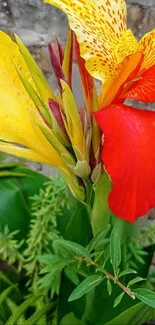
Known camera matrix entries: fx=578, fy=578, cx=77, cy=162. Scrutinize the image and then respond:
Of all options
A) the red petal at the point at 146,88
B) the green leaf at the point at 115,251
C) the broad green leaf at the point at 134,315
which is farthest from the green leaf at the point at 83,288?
the red petal at the point at 146,88

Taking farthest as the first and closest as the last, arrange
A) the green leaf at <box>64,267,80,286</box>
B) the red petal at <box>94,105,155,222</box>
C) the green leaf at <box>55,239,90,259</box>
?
the green leaf at <box>64,267,80,286</box>, the green leaf at <box>55,239,90,259</box>, the red petal at <box>94,105,155,222</box>

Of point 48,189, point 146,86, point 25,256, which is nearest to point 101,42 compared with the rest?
point 146,86

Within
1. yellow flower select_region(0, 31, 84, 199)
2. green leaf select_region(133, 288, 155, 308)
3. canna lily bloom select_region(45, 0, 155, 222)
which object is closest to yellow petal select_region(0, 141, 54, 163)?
yellow flower select_region(0, 31, 84, 199)

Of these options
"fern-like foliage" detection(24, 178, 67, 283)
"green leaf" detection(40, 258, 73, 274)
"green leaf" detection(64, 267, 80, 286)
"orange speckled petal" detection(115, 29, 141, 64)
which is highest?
"orange speckled petal" detection(115, 29, 141, 64)

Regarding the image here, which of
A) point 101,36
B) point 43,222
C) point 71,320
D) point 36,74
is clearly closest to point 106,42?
point 101,36

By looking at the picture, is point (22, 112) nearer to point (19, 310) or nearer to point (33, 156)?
point (33, 156)

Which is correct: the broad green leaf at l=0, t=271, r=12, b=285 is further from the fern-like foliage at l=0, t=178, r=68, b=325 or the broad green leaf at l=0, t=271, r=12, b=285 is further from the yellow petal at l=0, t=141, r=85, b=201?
the yellow petal at l=0, t=141, r=85, b=201

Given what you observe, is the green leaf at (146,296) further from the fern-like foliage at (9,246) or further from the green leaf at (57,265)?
the fern-like foliage at (9,246)
